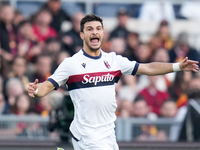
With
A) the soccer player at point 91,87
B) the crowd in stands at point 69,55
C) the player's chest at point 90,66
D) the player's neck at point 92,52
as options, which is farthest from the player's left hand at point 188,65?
the crowd in stands at point 69,55

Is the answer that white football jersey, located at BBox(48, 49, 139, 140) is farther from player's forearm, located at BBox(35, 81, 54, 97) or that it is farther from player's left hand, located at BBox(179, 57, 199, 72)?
player's left hand, located at BBox(179, 57, 199, 72)

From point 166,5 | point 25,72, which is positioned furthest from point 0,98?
point 166,5

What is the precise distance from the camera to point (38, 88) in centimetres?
512

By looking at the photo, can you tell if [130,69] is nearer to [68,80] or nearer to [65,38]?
[68,80]

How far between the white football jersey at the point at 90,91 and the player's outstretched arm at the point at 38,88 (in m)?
0.07

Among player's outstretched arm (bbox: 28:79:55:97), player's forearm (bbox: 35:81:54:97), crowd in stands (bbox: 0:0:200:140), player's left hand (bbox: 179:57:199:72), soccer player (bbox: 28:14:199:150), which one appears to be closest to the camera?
player's outstretched arm (bbox: 28:79:55:97)

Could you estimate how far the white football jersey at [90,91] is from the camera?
5.23m

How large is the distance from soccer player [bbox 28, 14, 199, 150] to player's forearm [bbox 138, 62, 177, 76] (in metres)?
0.14

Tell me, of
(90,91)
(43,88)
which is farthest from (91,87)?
(43,88)

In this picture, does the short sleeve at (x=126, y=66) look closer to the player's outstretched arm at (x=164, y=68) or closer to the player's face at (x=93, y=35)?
the player's outstretched arm at (x=164, y=68)

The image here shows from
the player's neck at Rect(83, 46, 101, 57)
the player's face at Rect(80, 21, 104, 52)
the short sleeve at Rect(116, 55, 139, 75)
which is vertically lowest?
the short sleeve at Rect(116, 55, 139, 75)

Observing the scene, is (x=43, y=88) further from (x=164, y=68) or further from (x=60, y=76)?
(x=164, y=68)

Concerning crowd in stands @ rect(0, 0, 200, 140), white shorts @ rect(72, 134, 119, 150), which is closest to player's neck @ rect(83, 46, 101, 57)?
white shorts @ rect(72, 134, 119, 150)

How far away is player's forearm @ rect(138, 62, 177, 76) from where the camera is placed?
550 centimetres
